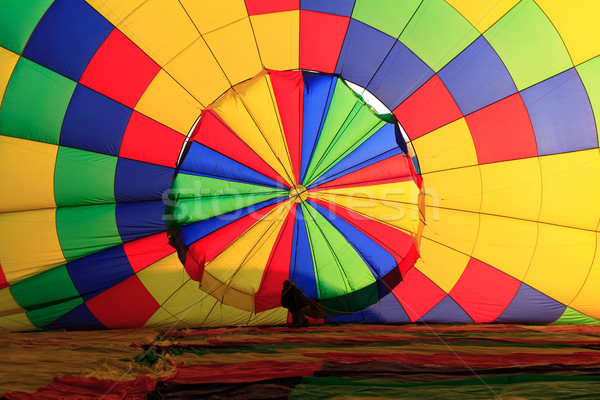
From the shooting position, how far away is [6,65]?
3.44m

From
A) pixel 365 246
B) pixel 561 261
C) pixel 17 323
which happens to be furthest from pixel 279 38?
pixel 17 323

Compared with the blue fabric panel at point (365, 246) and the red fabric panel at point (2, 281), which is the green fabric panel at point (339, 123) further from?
the red fabric panel at point (2, 281)

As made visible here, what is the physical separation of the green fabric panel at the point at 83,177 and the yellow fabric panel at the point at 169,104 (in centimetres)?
45

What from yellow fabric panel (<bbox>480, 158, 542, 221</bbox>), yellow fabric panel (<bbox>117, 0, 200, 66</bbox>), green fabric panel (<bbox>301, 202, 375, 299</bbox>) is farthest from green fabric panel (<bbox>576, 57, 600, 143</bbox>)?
yellow fabric panel (<bbox>117, 0, 200, 66</bbox>)

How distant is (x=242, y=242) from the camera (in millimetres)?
4328

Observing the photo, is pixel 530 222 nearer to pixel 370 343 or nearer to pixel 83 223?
pixel 370 343

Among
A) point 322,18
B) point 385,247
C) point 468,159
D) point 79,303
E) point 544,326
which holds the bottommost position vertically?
point 544,326

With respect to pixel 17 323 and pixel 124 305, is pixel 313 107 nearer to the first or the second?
pixel 124 305

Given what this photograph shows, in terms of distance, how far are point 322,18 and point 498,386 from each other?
2581 mm

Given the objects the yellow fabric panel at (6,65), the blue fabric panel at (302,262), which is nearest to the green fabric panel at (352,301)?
the blue fabric panel at (302,262)

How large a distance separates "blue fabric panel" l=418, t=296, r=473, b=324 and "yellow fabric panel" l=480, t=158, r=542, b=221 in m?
0.78

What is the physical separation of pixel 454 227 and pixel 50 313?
3121 mm

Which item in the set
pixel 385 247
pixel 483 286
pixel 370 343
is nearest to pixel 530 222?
pixel 483 286

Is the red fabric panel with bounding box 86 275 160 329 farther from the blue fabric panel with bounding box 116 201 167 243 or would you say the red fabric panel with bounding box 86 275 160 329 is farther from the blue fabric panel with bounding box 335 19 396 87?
the blue fabric panel with bounding box 335 19 396 87
